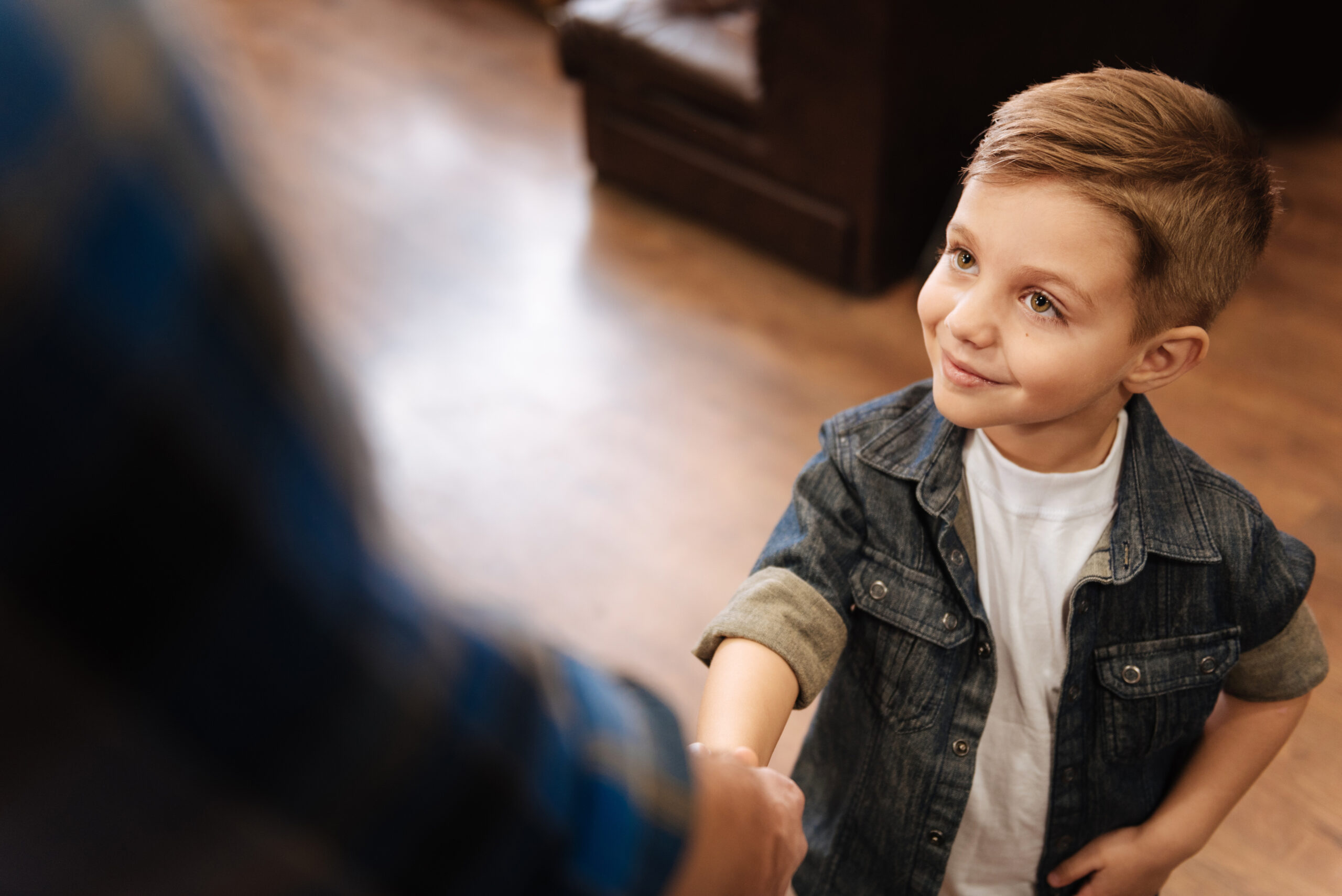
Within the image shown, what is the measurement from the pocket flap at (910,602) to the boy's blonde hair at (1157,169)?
23 centimetres

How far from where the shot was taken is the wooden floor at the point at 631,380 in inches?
70.1

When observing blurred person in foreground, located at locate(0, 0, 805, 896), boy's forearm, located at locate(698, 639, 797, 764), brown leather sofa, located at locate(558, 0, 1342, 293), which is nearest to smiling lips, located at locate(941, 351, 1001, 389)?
boy's forearm, located at locate(698, 639, 797, 764)

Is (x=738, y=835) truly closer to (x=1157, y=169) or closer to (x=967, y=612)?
(x=967, y=612)

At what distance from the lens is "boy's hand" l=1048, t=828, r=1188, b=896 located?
0.94 m

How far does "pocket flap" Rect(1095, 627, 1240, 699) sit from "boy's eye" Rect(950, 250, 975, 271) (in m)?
0.31

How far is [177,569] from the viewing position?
0.31 m

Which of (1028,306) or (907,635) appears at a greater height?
(1028,306)

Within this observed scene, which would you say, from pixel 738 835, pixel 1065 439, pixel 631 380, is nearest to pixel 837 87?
pixel 631 380

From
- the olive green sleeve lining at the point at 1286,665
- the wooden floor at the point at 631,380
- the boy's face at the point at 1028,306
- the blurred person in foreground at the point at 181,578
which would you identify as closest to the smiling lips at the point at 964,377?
the boy's face at the point at 1028,306

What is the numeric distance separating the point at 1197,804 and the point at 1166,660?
0.17 metres

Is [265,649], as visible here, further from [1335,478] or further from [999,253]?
[1335,478]

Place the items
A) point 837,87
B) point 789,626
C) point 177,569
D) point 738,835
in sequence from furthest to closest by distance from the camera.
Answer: point 837,87 → point 789,626 → point 738,835 → point 177,569

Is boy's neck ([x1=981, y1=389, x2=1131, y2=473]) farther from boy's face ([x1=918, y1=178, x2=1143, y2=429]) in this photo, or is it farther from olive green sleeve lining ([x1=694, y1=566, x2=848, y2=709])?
olive green sleeve lining ([x1=694, y1=566, x2=848, y2=709])

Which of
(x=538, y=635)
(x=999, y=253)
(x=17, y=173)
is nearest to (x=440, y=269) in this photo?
(x=999, y=253)
